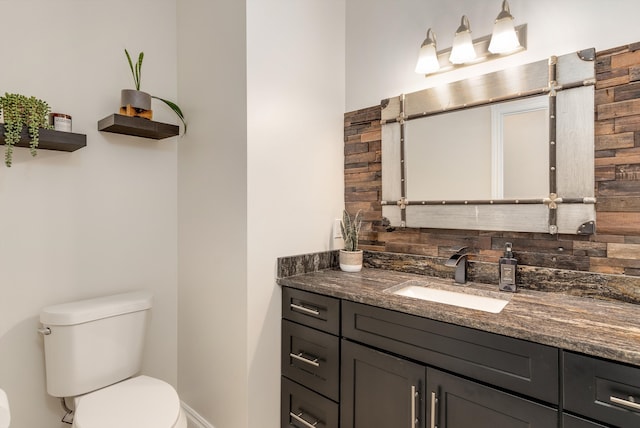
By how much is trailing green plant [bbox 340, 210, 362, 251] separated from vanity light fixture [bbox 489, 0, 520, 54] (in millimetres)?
1057

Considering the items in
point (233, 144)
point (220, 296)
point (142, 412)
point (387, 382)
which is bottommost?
point (142, 412)

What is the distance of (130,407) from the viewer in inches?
52.5

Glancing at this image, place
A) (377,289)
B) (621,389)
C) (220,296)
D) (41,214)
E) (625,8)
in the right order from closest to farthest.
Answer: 1. (621,389)
2. (625,8)
3. (377,289)
4. (41,214)
5. (220,296)

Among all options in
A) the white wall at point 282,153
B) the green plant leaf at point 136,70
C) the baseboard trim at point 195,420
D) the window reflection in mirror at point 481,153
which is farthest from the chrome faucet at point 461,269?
the green plant leaf at point 136,70

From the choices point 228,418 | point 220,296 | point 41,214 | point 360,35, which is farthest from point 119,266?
point 360,35

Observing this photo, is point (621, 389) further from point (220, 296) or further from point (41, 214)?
point (41, 214)

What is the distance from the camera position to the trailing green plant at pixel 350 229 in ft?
6.40

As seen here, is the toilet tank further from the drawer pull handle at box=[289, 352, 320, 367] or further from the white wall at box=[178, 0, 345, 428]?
the drawer pull handle at box=[289, 352, 320, 367]

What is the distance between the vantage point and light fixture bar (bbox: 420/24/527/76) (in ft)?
4.85

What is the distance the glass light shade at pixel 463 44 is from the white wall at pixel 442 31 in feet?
0.26

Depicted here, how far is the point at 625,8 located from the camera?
127 cm

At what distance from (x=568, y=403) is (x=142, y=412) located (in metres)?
1.42

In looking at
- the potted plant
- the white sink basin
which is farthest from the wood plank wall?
the potted plant

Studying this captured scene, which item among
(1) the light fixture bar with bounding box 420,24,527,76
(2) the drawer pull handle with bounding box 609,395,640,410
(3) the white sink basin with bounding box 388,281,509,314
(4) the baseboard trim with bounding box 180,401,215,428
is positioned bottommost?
(4) the baseboard trim with bounding box 180,401,215,428
